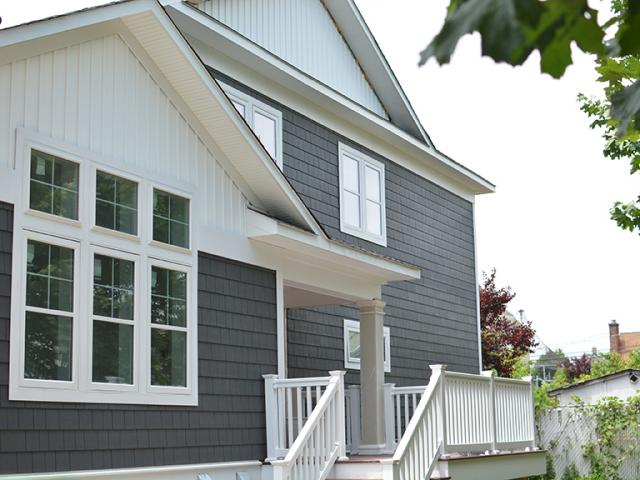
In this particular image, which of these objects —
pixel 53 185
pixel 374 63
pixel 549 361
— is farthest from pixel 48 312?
pixel 549 361

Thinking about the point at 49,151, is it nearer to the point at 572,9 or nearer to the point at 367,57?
the point at 572,9

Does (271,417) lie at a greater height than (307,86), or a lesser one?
lesser

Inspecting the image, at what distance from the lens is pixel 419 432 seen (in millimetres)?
A: 11086

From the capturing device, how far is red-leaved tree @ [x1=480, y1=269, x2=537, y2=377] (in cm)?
2700

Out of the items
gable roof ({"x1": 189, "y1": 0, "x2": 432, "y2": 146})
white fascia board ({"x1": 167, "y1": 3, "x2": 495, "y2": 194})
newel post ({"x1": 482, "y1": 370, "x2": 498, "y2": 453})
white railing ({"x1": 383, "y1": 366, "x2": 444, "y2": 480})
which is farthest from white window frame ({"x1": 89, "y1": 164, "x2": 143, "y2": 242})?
newel post ({"x1": 482, "y1": 370, "x2": 498, "y2": 453})

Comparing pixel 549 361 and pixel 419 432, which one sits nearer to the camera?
pixel 419 432

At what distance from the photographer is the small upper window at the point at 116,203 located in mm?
8727

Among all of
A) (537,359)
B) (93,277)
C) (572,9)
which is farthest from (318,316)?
(537,359)

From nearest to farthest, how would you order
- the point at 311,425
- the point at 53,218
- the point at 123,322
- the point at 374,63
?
1. the point at 53,218
2. the point at 123,322
3. the point at 311,425
4. the point at 374,63

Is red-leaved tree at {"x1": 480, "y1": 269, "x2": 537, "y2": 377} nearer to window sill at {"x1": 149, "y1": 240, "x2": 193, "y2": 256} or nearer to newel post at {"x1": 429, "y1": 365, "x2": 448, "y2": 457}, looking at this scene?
newel post at {"x1": 429, "y1": 365, "x2": 448, "y2": 457}

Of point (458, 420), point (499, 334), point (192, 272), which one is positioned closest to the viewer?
point (192, 272)

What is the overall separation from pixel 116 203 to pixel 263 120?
5.05 metres

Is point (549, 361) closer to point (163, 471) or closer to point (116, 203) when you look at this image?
point (163, 471)

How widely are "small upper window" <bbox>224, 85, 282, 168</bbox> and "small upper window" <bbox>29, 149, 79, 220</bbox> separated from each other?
471 centimetres
